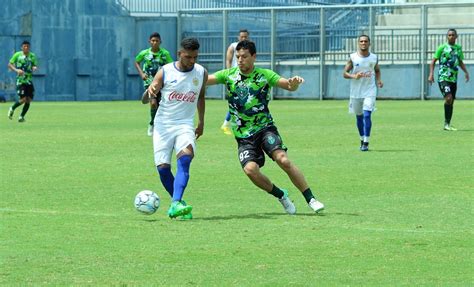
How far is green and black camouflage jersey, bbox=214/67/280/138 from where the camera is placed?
13.5 meters

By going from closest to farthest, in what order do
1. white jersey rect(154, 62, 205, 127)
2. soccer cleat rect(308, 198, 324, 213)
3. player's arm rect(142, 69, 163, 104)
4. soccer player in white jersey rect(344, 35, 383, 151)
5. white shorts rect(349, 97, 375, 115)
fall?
1. soccer cleat rect(308, 198, 324, 213)
2. player's arm rect(142, 69, 163, 104)
3. white jersey rect(154, 62, 205, 127)
4. white shorts rect(349, 97, 375, 115)
5. soccer player in white jersey rect(344, 35, 383, 151)

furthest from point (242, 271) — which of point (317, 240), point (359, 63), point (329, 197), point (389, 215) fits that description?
point (359, 63)

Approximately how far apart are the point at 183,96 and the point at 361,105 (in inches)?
420

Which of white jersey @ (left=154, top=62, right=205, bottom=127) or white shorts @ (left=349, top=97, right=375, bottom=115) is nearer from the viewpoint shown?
white jersey @ (left=154, top=62, right=205, bottom=127)

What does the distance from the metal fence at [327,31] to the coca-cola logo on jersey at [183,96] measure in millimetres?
34663

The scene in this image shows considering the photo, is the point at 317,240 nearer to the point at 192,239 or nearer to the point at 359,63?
the point at 192,239

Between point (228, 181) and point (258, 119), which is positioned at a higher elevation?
point (258, 119)

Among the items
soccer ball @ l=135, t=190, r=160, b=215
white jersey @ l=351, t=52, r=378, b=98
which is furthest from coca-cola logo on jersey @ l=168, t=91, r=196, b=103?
white jersey @ l=351, t=52, r=378, b=98

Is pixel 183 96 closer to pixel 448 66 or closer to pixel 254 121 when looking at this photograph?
pixel 254 121

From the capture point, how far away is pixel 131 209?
45.1ft

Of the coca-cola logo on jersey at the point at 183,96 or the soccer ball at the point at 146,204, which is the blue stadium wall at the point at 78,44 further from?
the soccer ball at the point at 146,204

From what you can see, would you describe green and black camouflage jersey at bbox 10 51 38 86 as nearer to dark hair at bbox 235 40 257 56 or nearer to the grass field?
the grass field

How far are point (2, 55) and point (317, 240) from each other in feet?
126

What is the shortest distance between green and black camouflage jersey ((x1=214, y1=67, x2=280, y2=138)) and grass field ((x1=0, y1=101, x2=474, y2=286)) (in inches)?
35.7
